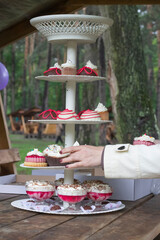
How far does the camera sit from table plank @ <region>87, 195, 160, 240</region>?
6.22ft

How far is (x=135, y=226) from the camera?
210cm

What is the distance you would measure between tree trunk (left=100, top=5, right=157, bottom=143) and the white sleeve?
15.0 ft

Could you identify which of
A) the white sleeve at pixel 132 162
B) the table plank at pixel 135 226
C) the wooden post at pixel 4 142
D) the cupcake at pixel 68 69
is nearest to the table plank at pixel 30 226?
the table plank at pixel 135 226


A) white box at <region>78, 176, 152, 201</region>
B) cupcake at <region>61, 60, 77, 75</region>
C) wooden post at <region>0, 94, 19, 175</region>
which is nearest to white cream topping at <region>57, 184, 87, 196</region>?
white box at <region>78, 176, 152, 201</region>

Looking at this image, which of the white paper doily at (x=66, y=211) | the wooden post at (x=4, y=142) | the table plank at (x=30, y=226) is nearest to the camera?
the table plank at (x=30, y=226)

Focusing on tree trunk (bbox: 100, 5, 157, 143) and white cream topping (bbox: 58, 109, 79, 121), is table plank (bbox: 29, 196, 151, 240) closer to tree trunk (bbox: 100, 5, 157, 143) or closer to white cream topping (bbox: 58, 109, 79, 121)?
white cream topping (bbox: 58, 109, 79, 121)

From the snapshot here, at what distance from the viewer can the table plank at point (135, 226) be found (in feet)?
6.22

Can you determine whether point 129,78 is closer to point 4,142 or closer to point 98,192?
point 4,142

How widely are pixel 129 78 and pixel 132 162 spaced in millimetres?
5003

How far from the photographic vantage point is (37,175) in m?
3.54

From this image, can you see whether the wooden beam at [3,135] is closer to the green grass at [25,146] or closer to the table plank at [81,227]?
the table plank at [81,227]

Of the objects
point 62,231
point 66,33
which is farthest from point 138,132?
point 62,231

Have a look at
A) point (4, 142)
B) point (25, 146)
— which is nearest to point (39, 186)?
point (4, 142)

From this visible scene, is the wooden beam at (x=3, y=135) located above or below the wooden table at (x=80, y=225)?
above
